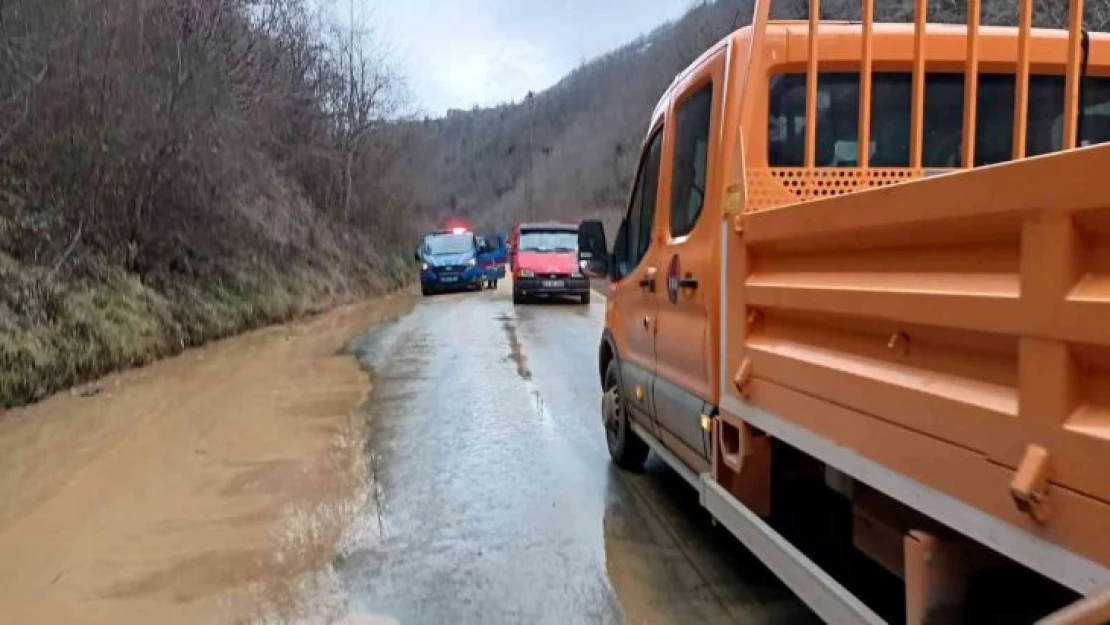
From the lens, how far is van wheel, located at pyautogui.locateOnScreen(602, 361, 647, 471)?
5.84 m

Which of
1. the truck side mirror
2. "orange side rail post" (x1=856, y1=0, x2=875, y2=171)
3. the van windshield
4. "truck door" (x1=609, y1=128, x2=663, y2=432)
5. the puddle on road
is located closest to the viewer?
"orange side rail post" (x1=856, y1=0, x2=875, y2=171)

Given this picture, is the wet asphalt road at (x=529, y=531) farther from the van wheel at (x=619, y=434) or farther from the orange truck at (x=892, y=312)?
the orange truck at (x=892, y=312)

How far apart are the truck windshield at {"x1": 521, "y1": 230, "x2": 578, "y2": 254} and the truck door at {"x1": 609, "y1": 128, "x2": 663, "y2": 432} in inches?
674

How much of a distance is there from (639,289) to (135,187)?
11.5m

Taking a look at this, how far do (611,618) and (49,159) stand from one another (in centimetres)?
1187

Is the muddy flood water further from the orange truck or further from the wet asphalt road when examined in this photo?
the orange truck

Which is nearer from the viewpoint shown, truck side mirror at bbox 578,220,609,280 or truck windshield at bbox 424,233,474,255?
truck side mirror at bbox 578,220,609,280

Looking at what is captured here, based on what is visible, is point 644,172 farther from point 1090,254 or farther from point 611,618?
point 1090,254

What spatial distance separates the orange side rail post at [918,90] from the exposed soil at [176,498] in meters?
3.36

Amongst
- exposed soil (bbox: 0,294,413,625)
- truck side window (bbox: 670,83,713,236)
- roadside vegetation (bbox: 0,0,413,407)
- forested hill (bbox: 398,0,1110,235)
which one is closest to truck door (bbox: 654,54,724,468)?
truck side window (bbox: 670,83,713,236)

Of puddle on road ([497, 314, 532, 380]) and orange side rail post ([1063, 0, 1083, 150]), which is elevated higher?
orange side rail post ([1063, 0, 1083, 150])

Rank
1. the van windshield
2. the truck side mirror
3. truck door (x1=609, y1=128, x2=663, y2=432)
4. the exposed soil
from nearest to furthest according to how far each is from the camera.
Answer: the van windshield < the exposed soil < truck door (x1=609, y1=128, x2=663, y2=432) < the truck side mirror

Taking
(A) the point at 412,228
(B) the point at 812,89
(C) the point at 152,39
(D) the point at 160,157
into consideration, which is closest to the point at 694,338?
(B) the point at 812,89

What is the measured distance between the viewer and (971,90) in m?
3.47
